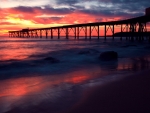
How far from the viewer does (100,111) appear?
3061 mm

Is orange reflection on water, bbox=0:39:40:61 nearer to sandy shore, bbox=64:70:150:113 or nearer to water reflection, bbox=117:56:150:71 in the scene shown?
water reflection, bbox=117:56:150:71

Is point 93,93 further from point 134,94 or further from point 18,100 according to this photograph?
point 18,100

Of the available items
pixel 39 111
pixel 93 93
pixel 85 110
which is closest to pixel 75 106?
pixel 85 110

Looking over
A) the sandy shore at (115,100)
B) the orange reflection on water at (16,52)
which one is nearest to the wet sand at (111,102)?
the sandy shore at (115,100)

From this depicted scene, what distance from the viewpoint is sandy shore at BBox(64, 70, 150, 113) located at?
3100 mm

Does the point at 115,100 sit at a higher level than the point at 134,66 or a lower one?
lower

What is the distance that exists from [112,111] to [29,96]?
1.68m

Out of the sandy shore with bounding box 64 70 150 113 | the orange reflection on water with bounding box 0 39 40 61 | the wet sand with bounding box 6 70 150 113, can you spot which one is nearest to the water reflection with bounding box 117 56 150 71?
the sandy shore with bounding box 64 70 150 113

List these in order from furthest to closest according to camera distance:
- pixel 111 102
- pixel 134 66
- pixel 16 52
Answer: pixel 16 52 < pixel 134 66 < pixel 111 102

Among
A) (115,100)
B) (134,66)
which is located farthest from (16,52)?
(115,100)

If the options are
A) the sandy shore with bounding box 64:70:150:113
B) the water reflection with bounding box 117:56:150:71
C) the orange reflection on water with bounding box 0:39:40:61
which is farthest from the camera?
the orange reflection on water with bounding box 0:39:40:61

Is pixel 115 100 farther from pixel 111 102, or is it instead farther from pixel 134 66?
pixel 134 66

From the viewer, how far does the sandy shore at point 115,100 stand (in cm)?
310

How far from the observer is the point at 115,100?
138 inches
